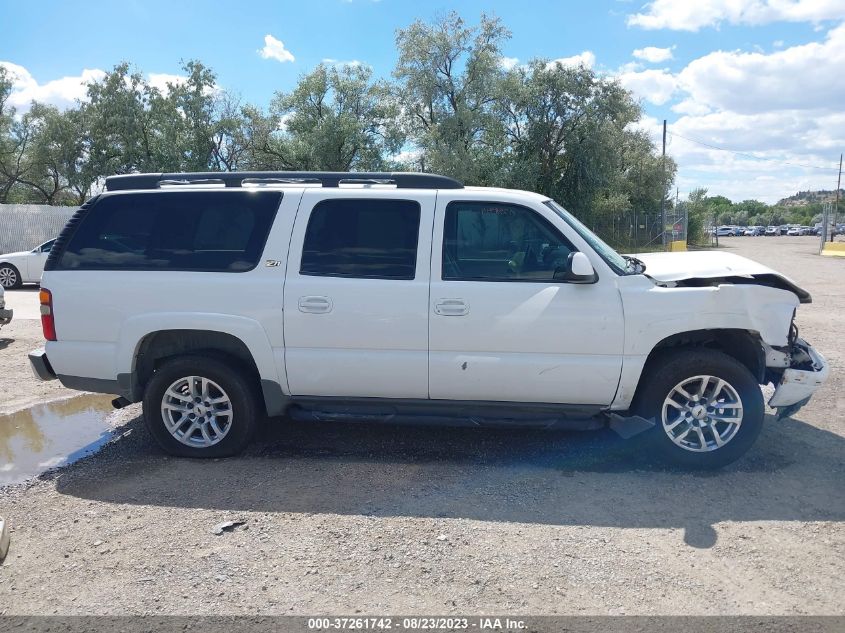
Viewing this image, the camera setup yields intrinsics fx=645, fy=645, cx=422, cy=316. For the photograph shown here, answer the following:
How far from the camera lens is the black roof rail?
489 cm

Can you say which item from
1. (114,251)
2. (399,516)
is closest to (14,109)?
(114,251)

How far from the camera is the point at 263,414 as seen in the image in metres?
5.07

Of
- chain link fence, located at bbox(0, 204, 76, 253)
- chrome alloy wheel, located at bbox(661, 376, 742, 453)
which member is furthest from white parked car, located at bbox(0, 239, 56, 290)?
chrome alloy wheel, located at bbox(661, 376, 742, 453)

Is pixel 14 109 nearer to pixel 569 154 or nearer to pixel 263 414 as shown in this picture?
pixel 569 154

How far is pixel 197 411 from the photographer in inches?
195

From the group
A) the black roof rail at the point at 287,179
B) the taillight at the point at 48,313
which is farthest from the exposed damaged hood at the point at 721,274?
the taillight at the point at 48,313

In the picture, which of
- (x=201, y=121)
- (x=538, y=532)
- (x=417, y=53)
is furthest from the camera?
(x=201, y=121)

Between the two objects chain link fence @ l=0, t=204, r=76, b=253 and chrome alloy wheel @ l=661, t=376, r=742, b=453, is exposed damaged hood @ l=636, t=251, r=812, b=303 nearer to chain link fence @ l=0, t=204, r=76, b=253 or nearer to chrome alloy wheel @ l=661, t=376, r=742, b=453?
chrome alloy wheel @ l=661, t=376, r=742, b=453

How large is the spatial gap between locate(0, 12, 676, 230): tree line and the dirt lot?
2311cm

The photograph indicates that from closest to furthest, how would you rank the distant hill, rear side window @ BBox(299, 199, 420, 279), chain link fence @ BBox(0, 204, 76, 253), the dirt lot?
1. the dirt lot
2. rear side window @ BBox(299, 199, 420, 279)
3. chain link fence @ BBox(0, 204, 76, 253)
4. the distant hill

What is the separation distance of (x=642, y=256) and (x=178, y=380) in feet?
13.8

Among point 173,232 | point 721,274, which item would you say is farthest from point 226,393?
point 721,274

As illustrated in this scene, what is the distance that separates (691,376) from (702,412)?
0.28 m

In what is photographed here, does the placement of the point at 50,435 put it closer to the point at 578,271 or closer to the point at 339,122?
the point at 578,271
